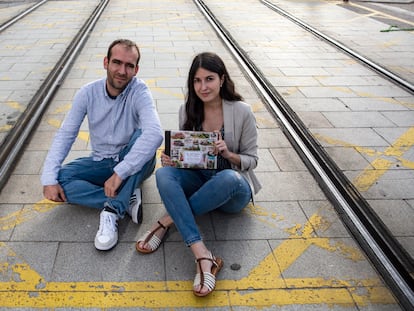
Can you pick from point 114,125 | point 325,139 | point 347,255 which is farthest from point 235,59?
point 347,255

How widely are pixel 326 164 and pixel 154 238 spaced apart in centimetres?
202

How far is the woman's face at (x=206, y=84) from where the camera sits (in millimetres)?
3039

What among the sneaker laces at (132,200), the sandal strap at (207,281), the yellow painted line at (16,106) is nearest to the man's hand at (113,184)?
the sneaker laces at (132,200)

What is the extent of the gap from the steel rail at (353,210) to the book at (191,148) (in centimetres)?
126

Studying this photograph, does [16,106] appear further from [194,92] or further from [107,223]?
[194,92]

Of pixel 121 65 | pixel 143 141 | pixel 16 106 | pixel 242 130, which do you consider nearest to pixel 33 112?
pixel 16 106

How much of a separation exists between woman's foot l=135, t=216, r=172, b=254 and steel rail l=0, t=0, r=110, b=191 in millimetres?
1600

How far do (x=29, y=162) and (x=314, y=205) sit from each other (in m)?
2.77

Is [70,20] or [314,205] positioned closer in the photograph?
[314,205]

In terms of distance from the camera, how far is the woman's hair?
3.02m

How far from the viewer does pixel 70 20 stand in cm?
1168

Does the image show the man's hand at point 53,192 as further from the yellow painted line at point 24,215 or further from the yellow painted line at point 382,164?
the yellow painted line at point 382,164

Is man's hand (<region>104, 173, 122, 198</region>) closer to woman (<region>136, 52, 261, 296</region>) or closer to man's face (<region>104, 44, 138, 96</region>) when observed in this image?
woman (<region>136, 52, 261, 296</region>)

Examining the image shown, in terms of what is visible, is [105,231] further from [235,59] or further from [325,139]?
[235,59]
